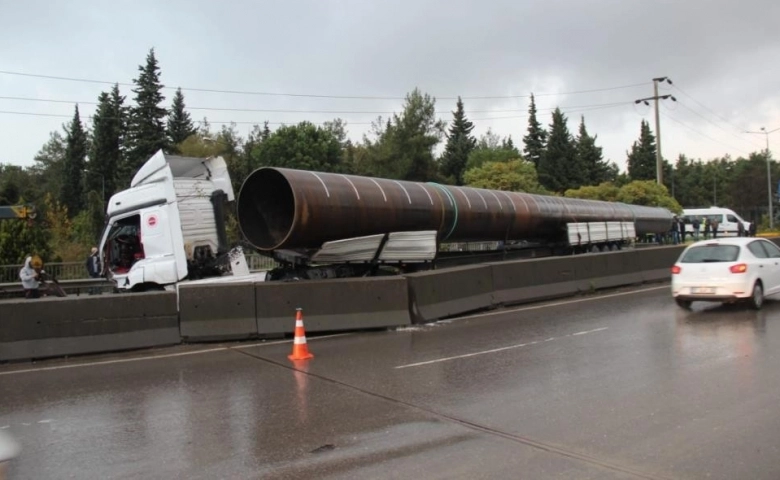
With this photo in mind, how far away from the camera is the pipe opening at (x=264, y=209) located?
48.3 feet

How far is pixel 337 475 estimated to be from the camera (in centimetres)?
468

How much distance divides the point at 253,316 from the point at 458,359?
4261mm

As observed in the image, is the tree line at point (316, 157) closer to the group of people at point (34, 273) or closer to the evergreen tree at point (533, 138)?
the evergreen tree at point (533, 138)

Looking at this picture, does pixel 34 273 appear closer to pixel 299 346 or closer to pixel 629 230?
pixel 299 346

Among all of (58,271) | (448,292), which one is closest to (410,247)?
(448,292)

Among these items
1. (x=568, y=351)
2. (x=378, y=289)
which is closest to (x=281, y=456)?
(x=568, y=351)

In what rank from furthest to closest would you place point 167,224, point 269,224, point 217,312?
point 269,224, point 167,224, point 217,312

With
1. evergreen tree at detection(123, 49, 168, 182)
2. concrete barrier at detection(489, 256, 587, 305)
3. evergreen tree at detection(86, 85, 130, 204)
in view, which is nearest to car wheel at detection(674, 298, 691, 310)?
concrete barrier at detection(489, 256, 587, 305)

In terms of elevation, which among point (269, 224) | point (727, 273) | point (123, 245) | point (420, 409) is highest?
point (269, 224)

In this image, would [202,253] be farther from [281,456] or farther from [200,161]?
[281,456]

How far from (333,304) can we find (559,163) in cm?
7496

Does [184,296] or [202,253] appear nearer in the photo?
[184,296]

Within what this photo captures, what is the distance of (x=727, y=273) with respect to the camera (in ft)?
41.1

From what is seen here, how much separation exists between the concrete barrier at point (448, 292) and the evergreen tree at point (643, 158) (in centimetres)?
8656
